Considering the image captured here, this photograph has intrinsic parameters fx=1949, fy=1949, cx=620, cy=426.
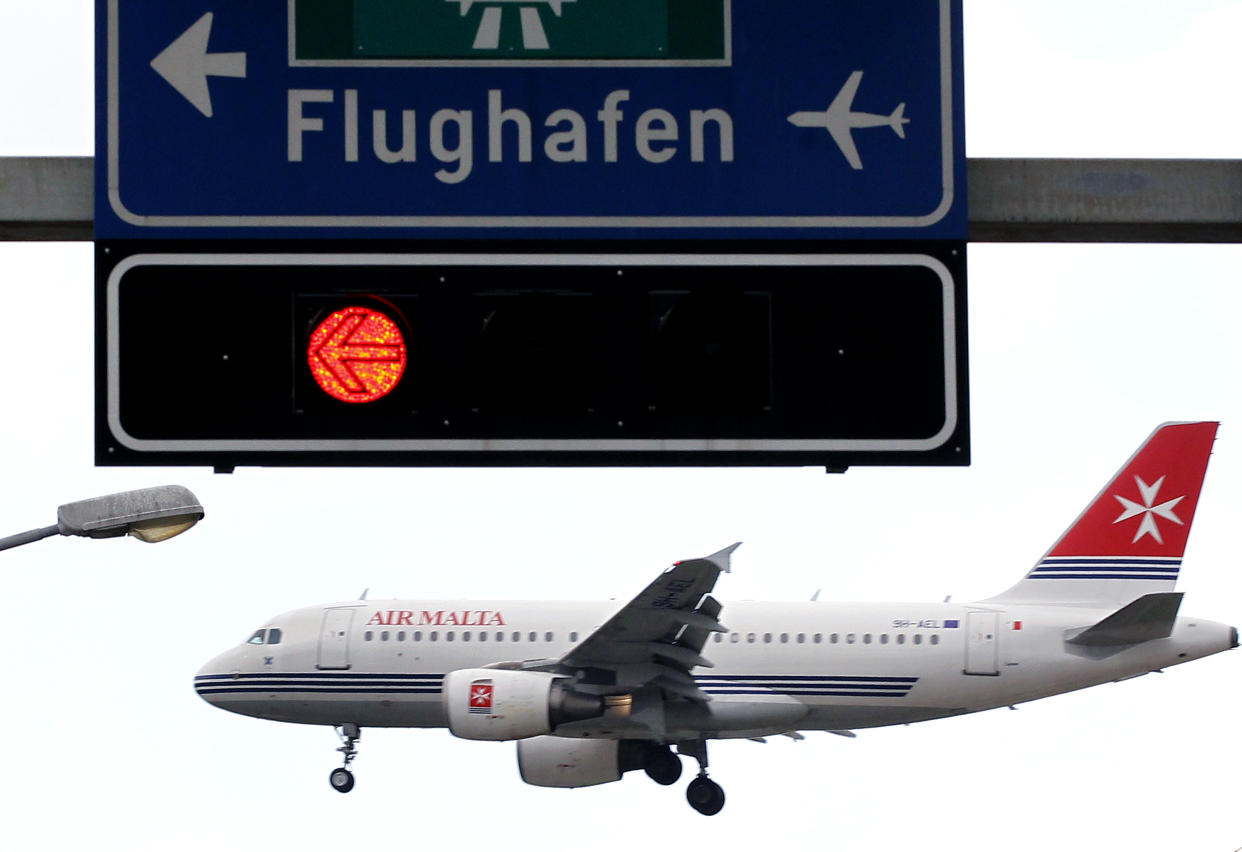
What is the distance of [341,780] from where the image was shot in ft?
115

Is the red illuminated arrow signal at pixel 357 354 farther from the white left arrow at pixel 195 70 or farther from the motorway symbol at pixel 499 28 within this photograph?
the motorway symbol at pixel 499 28

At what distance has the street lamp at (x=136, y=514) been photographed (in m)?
9.05

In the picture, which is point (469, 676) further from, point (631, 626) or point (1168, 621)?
point (1168, 621)

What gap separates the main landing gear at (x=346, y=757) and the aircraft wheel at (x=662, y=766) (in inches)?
195

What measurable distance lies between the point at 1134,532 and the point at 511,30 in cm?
3145

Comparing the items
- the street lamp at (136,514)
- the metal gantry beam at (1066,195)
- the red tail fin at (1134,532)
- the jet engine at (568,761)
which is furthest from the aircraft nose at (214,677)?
the metal gantry beam at (1066,195)

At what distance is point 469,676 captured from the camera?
2827cm

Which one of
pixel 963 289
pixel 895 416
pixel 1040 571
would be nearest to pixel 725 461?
pixel 895 416

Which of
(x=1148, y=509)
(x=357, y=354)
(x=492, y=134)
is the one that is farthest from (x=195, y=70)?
(x=1148, y=509)

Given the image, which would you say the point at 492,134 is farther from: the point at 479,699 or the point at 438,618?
the point at 438,618

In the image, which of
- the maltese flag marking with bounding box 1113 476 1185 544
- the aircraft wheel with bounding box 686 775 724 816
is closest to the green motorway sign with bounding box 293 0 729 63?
the aircraft wheel with bounding box 686 775 724 816

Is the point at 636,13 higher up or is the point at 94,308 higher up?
the point at 636,13

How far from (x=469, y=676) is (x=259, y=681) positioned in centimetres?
555

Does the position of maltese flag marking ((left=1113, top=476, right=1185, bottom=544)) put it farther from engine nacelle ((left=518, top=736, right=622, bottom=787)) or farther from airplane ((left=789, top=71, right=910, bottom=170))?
airplane ((left=789, top=71, right=910, bottom=170))
